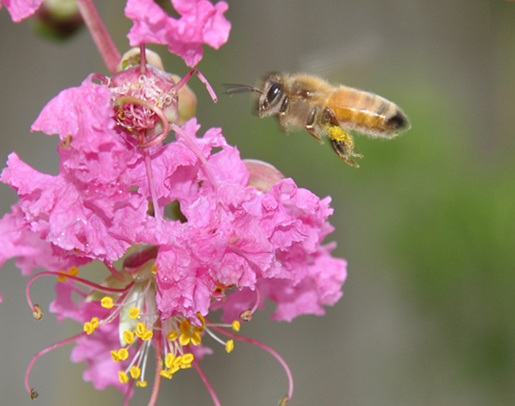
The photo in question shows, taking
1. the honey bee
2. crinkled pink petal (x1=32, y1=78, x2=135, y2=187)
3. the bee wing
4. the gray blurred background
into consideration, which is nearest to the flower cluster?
crinkled pink petal (x1=32, y1=78, x2=135, y2=187)

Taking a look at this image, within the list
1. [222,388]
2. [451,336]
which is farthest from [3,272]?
[451,336]

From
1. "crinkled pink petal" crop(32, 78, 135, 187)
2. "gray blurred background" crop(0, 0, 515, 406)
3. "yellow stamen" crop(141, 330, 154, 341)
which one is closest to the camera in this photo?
"crinkled pink petal" crop(32, 78, 135, 187)

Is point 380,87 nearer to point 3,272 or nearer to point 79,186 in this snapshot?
point 3,272

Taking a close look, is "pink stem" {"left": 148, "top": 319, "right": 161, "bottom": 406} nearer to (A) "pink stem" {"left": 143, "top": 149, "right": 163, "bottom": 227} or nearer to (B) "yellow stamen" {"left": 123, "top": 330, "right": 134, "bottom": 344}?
(B) "yellow stamen" {"left": 123, "top": 330, "right": 134, "bottom": 344}

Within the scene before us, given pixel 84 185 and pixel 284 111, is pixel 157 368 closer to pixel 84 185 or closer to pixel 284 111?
pixel 84 185

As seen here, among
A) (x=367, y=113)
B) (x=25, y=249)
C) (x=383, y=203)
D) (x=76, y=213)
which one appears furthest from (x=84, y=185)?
(x=383, y=203)

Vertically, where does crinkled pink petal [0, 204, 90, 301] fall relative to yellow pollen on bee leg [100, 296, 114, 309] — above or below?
above
